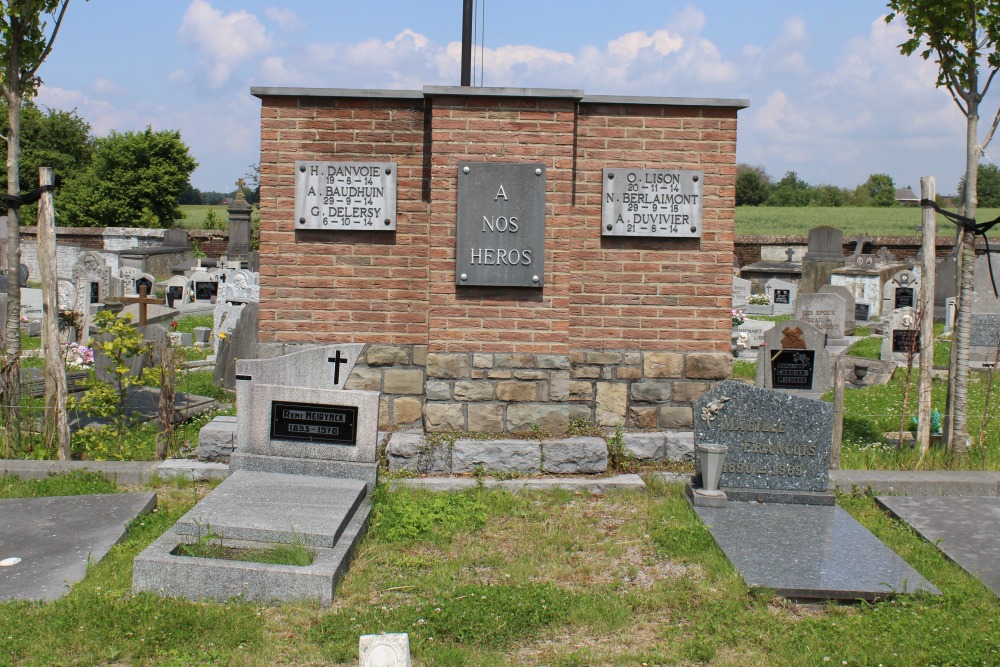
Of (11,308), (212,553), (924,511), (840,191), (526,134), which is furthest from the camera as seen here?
(840,191)

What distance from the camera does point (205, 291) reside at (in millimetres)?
20906

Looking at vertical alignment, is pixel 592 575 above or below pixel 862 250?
below

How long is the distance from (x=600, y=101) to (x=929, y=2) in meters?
2.69

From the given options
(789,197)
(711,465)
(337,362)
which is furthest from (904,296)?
(789,197)

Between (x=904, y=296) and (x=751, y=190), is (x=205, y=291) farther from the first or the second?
(x=751, y=190)

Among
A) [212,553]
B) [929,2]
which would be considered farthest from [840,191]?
[212,553]

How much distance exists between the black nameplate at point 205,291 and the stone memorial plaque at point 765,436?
16.2 m

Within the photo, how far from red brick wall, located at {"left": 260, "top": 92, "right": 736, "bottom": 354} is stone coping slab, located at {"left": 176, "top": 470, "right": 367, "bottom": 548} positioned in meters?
1.59

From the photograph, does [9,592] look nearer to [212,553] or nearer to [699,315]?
[212,553]

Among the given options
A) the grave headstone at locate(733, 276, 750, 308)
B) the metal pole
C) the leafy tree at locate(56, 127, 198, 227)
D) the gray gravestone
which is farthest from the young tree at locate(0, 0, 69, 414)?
the leafy tree at locate(56, 127, 198, 227)

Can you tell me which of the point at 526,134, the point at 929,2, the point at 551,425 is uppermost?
the point at 929,2

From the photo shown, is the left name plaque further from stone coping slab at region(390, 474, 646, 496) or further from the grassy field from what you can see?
the grassy field

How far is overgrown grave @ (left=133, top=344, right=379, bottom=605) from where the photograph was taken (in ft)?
16.0

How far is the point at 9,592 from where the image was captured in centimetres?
484
